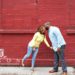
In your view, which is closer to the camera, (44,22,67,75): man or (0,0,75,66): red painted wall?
(44,22,67,75): man

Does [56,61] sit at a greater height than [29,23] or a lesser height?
lesser

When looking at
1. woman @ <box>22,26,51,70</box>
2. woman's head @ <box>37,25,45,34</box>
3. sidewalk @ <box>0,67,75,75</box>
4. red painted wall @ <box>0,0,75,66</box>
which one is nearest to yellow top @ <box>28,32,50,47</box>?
woman @ <box>22,26,51,70</box>

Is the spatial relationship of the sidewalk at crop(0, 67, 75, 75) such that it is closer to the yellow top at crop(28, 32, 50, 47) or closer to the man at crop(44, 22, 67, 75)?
the man at crop(44, 22, 67, 75)

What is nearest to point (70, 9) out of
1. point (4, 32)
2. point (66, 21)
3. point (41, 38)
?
point (66, 21)

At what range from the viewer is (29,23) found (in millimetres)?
16359

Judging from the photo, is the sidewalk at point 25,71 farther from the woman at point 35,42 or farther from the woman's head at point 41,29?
the woman's head at point 41,29

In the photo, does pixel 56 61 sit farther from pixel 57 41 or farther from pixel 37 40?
pixel 37 40

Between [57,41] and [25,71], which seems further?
[25,71]

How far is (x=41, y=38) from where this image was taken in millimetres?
15836

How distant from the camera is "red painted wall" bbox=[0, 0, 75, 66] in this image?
1628 cm

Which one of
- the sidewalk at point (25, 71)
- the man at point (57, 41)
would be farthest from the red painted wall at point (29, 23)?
the man at point (57, 41)

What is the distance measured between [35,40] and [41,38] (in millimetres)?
224

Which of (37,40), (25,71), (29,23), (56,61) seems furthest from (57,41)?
(29,23)

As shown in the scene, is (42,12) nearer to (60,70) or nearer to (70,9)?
(70,9)
